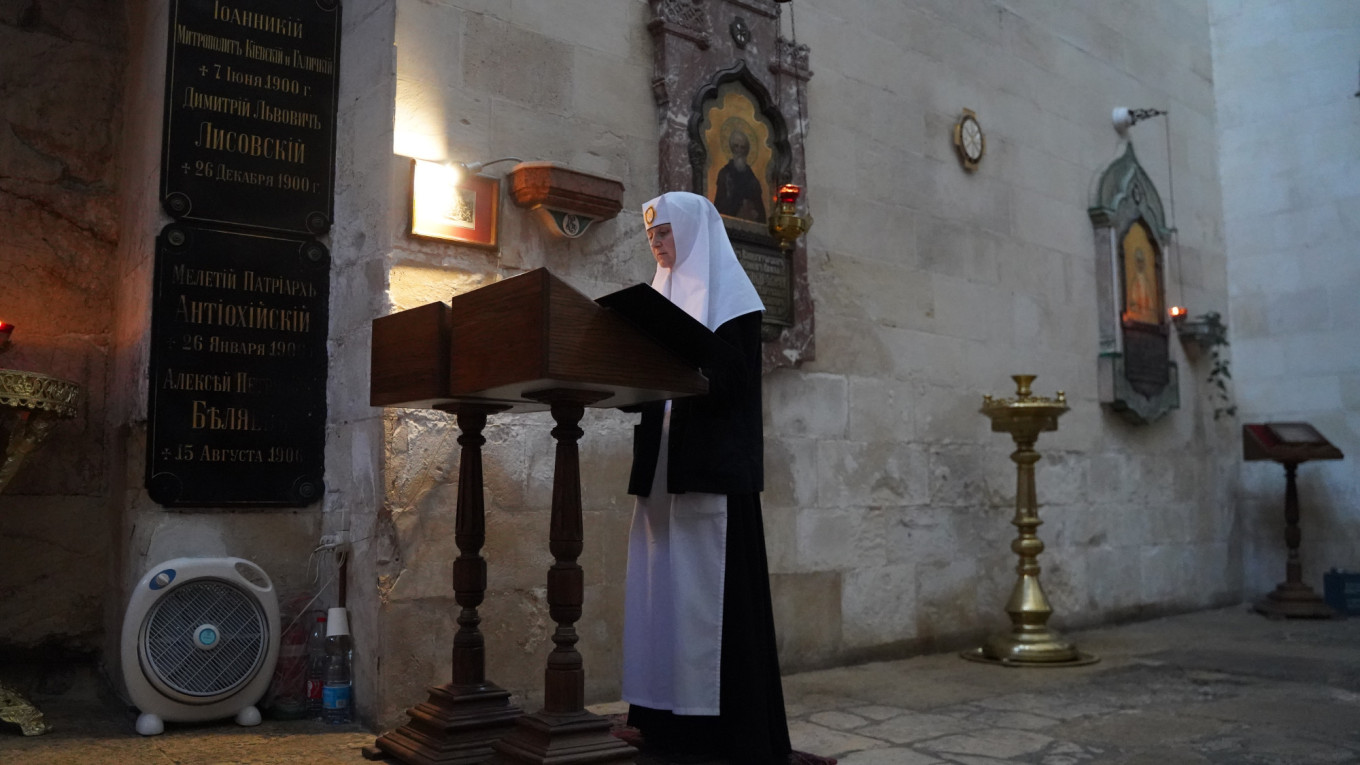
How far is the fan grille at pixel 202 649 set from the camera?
10.8 feet

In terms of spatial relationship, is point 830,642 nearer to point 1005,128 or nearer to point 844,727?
point 844,727

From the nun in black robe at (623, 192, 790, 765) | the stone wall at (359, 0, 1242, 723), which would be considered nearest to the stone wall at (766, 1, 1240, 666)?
the stone wall at (359, 0, 1242, 723)

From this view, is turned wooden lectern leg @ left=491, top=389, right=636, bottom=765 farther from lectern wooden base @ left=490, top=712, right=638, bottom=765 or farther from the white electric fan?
the white electric fan

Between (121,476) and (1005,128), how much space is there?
15.4ft

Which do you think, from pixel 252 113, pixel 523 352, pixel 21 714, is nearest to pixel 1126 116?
pixel 252 113

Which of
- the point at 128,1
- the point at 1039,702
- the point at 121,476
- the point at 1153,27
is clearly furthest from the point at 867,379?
the point at 1153,27

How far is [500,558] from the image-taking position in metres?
3.70

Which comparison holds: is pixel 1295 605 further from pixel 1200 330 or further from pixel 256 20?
pixel 256 20

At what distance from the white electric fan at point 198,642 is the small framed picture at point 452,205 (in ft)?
4.15

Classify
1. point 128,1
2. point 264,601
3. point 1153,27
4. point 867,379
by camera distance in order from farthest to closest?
1. point 1153,27
2. point 867,379
3. point 128,1
4. point 264,601

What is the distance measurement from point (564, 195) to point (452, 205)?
0.39 m

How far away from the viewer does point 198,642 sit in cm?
333

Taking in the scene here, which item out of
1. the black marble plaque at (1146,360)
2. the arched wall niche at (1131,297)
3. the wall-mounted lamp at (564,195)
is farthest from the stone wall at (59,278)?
the black marble plaque at (1146,360)

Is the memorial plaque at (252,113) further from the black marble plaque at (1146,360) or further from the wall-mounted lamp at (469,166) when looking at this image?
the black marble plaque at (1146,360)
